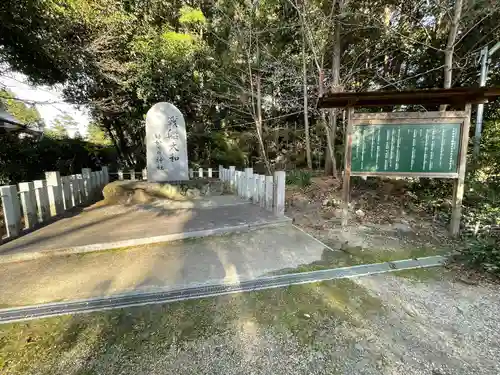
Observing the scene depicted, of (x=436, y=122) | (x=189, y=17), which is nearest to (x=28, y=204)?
(x=436, y=122)

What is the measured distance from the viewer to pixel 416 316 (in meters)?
1.95

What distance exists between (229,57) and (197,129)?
335 centimetres

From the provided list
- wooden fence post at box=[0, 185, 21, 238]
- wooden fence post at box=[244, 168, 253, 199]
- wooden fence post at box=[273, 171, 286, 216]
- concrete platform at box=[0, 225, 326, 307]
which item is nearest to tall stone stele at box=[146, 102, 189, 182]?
wooden fence post at box=[244, 168, 253, 199]

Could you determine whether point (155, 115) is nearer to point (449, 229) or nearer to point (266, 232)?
point (266, 232)

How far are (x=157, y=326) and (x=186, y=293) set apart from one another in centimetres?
43

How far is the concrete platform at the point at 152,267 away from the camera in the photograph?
7.54 feet

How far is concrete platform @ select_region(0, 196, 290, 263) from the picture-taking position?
315 cm

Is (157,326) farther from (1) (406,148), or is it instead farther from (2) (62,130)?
(2) (62,130)

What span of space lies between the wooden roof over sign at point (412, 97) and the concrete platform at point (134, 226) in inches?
84.8

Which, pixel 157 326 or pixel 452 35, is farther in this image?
pixel 452 35

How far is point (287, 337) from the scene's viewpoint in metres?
1.71

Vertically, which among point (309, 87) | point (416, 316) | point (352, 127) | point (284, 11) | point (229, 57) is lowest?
point (416, 316)

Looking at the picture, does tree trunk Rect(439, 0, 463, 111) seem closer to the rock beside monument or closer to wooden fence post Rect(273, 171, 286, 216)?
wooden fence post Rect(273, 171, 286, 216)

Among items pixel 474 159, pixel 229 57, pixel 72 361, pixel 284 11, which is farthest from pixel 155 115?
pixel 474 159
